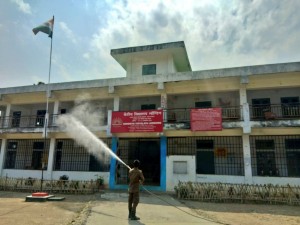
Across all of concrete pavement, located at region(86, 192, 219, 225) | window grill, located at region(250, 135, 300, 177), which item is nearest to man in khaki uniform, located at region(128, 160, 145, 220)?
concrete pavement, located at region(86, 192, 219, 225)

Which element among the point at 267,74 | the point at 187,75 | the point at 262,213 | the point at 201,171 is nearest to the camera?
the point at 262,213

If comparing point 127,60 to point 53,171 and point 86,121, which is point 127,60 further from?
point 53,171

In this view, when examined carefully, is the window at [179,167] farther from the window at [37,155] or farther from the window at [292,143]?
the window at [37,155]

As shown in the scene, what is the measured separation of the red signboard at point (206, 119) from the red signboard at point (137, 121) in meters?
1.82

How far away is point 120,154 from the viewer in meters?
16.6

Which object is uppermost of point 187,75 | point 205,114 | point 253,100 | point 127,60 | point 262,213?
point 127,60

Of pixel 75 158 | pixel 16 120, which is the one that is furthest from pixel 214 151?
pixel 16 120

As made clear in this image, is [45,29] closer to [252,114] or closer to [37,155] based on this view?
[37,155]

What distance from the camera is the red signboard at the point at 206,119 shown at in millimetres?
13281

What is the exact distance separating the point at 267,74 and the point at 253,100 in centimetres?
253

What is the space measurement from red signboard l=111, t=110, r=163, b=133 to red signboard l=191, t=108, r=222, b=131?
1.82 metres

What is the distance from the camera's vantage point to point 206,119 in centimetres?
1346

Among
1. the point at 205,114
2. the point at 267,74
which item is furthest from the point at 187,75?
the point at 267,74

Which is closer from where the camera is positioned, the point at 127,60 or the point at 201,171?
the point at 201,171
